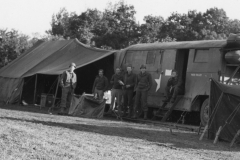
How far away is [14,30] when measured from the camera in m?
33.0

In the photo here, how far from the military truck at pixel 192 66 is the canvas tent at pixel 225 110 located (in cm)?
255

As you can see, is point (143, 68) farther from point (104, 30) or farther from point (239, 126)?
point (104, 30)

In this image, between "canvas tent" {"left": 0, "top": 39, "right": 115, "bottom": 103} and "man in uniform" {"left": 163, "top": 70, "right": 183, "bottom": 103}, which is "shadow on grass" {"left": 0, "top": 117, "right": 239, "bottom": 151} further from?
"canvas tent" {"left": 0, "top": 39, "right": 115, "bottom": 103}

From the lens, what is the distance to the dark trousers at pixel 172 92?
16.9 metres

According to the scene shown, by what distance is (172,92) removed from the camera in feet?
56.5

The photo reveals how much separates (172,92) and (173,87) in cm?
23

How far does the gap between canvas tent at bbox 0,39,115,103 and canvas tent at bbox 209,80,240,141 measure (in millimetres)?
8015

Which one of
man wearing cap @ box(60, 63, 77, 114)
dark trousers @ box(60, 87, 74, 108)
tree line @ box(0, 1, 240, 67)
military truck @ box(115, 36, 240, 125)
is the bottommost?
dark trousers @ box(60, 87, 74, 108)

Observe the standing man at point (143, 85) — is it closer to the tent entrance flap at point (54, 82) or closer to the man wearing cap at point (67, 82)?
the man wearing cap at point (67, 82)

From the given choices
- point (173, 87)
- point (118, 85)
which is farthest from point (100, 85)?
point (173, 87)

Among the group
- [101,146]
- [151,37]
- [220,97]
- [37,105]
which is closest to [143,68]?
[220,97]

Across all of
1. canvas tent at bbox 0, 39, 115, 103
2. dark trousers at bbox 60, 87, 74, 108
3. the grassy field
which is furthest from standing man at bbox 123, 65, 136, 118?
the grassy field

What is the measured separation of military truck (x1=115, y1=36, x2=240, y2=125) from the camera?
1597 centimetres

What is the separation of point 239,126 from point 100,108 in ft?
23.4
